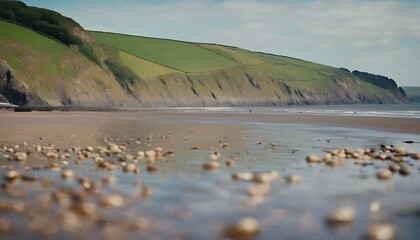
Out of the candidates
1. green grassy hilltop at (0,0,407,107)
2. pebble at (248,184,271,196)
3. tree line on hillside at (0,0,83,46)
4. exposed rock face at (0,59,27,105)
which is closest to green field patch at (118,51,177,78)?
green grassy hilltop at (0,0,407,107)

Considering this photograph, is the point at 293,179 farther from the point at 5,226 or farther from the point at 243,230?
the point at 5,226

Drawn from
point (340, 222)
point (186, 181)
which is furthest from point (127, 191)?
point (340, 222)

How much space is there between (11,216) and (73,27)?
143163 mm

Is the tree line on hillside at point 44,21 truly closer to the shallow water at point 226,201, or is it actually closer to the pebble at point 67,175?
the shallow water at point 226,201

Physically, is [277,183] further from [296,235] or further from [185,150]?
[185,150]

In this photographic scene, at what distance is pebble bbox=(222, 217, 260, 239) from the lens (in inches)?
264

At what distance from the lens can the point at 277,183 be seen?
11109 mm

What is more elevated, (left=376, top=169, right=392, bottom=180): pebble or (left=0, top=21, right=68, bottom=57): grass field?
(left=0, top=21, right=68, bottom=57): grass field

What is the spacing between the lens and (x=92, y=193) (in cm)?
944

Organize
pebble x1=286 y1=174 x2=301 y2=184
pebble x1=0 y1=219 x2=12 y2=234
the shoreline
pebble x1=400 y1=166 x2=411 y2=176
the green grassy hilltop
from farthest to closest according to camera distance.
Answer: the green grassy hilltop
the shoreline
pebble x1=400 y1=166 x2=411 y2=176
pebble x1=286 y1=174 x2=301 y2=184
pebble x1=0 y1=219 x2=12 y2=234

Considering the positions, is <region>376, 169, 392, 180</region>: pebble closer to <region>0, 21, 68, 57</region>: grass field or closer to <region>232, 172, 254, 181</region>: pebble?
<region>232, 172, 254, 181</region>: pebble

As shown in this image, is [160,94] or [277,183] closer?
[277,183]

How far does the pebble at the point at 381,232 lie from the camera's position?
6.72m

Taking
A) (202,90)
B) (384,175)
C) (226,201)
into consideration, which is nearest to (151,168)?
(226,201)
